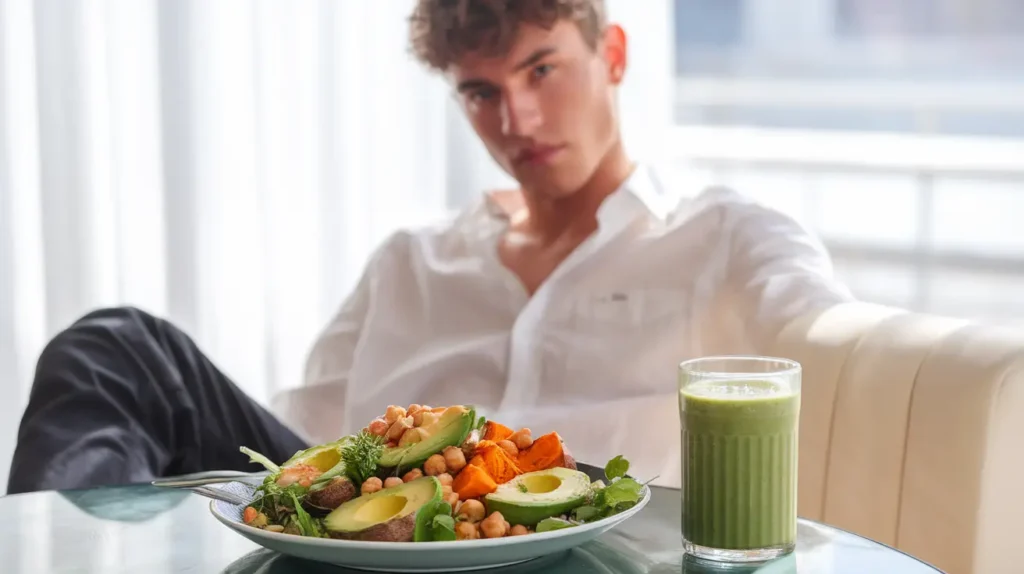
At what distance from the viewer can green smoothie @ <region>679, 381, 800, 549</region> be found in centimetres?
89

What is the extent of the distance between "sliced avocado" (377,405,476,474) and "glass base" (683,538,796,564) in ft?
0.65

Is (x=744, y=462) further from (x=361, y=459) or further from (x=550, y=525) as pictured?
(x=361, y=459)

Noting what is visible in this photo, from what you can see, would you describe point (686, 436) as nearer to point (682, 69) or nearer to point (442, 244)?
point (442, 244)

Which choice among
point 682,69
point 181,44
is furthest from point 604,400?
point 682,69

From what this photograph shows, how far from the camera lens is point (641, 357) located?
1.65 metres

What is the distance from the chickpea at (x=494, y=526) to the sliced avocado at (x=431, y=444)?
0.07 m

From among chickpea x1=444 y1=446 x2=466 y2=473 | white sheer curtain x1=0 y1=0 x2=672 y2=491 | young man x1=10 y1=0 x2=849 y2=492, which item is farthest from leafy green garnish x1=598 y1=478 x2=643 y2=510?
white sheer curtain x1=0 y1=0 x2=672 y2=491

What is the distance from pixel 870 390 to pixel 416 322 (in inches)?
30.4

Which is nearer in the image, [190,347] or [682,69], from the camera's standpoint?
[190,347]

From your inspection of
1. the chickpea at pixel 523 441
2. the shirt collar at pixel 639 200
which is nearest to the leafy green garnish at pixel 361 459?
the chickpea at pixel 523 441

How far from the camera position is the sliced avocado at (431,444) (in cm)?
86

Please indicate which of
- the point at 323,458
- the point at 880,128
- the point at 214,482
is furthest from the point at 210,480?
the point at 880,128

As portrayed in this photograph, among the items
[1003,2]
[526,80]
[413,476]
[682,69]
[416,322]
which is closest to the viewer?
[413,476]

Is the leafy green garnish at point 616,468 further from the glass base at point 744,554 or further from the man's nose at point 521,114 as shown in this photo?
the man's nose at point 521,114
